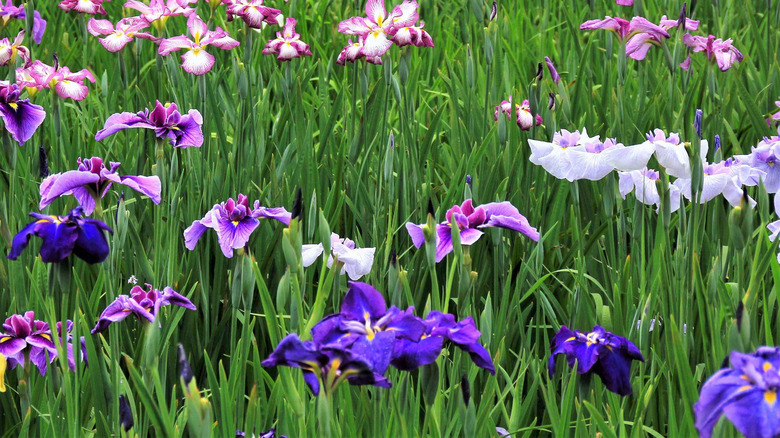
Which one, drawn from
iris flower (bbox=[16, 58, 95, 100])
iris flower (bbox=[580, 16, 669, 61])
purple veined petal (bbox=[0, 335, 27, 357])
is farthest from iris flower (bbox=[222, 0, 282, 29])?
purple veined petal (bbox=[0, 335, 27, 357])

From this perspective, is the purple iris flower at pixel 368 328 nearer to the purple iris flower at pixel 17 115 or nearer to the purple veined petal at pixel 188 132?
the purple veined petal at pixel 188 132

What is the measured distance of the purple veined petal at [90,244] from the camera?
1179 mm

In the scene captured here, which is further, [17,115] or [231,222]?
[17,115]

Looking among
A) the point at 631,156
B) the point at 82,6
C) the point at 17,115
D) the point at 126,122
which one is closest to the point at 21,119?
the point at 17,115

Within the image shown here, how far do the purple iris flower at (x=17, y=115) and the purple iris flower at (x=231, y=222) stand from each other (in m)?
0.50

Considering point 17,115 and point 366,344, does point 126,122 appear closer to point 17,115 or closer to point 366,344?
point 17,115

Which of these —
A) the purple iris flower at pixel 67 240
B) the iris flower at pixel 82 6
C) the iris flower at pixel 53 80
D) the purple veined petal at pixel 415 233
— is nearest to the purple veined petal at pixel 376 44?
the iris flower at pixel 53 80

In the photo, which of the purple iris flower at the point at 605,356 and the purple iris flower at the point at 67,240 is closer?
the purple iris flower at the point at 67,240

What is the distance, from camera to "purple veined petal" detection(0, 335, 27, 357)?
5.13 ft

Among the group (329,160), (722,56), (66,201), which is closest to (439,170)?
(329,160)

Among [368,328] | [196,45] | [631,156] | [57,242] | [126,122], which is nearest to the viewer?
[368,328]

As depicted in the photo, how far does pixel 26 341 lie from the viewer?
159 centimetres

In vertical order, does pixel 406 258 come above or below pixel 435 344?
below

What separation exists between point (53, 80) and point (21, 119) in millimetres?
580
